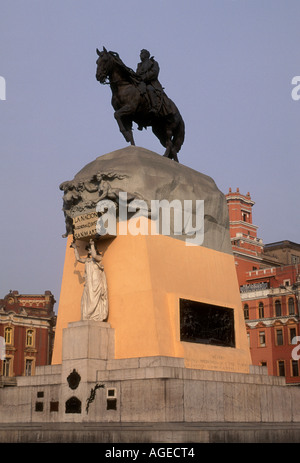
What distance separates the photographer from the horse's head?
1628cm

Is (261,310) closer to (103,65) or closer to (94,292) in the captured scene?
(103,65)

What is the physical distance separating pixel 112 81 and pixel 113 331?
6852 mm

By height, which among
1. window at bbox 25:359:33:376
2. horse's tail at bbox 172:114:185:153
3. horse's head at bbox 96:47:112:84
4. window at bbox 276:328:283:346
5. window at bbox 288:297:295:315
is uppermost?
window at bbox 288:297:295:315

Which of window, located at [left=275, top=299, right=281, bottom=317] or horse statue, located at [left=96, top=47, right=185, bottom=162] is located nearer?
horse statue, located at [left=96, top=47, right=185, bottom=162]

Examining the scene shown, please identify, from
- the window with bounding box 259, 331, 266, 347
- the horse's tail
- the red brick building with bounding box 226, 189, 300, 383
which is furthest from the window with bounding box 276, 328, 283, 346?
the horse's tail

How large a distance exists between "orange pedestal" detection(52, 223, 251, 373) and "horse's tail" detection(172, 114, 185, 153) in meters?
3.89

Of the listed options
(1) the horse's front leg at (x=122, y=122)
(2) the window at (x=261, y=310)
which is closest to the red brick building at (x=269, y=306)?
(2) the window at (x=261, y=310)

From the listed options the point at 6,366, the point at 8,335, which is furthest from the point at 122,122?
the point at 8,335

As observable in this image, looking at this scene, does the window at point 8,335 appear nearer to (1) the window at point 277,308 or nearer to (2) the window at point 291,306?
(1) the window at point 277,308

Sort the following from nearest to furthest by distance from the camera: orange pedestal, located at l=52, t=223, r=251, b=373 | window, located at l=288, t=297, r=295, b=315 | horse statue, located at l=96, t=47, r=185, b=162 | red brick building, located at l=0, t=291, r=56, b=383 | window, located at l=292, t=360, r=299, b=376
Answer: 1. orange pedestal, located at l=52, t=223, r=251, b=373
2. horse statue, located at l=96, t=47, r=185, b=162
3. window, located at l=292, t=360, r=299, b=376
4. window, located at l=288, t=297, r=295, b=315
5. red brick building, located at l=0, t=291, r=56, b=383

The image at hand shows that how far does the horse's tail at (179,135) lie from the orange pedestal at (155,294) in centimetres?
389

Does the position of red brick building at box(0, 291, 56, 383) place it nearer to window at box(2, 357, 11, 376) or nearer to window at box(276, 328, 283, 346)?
window at box(2, 357, 11, 376)
